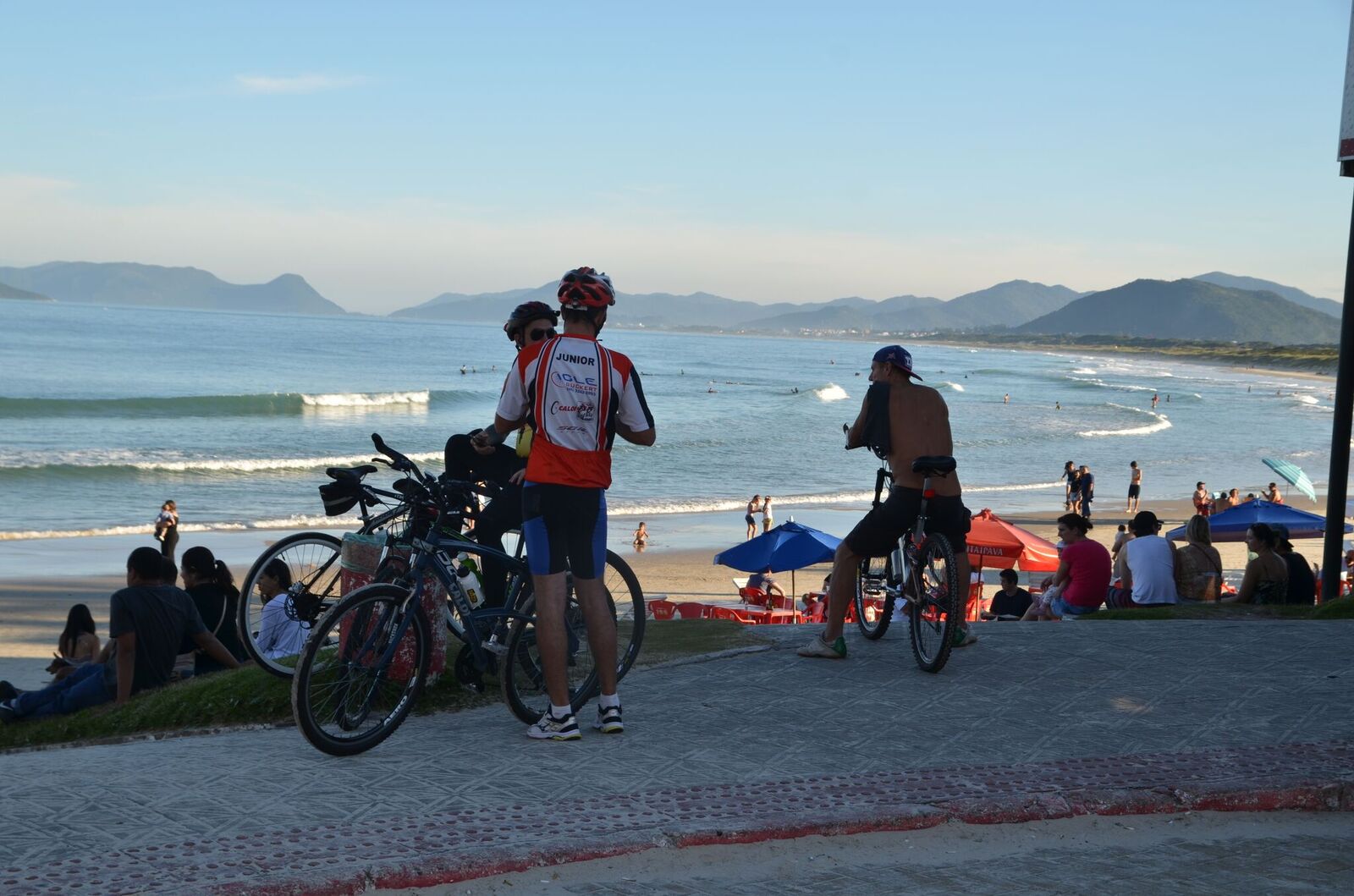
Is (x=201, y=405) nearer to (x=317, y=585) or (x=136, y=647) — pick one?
(x=136, y=647)

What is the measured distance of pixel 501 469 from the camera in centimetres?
586

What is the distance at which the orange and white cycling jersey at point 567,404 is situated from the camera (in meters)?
4.90

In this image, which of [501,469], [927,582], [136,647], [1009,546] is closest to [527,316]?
[501,469]

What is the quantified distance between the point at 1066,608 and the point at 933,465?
4949 mm

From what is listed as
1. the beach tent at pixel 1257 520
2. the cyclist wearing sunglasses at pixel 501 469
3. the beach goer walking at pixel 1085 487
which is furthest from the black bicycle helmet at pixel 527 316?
the beach goer walking at pixel 1085 487

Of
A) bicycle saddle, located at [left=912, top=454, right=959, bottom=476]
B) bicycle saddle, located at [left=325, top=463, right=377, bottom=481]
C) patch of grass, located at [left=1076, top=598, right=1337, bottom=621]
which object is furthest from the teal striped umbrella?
bicycle saddle, located at [left=325, top=463, right=377, bottom=481]

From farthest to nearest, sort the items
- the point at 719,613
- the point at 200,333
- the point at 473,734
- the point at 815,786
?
1. the point at 200,333
2. the point at 719,613
3. the point at 473,734
4. the point at 815,786

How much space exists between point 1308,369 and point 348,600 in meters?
142

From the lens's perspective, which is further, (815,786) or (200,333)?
(200,333)

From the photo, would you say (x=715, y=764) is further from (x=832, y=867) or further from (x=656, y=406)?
(x=656, y=406)

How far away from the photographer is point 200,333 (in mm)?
147250

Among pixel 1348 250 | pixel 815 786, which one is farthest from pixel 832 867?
pixel 1348 250

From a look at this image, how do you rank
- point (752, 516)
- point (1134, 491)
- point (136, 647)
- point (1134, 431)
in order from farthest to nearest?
point (1134, 431) < point (1134, 491) < point (752, 516) < point (136, 647)

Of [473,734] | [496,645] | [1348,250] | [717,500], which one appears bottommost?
[717,500]
